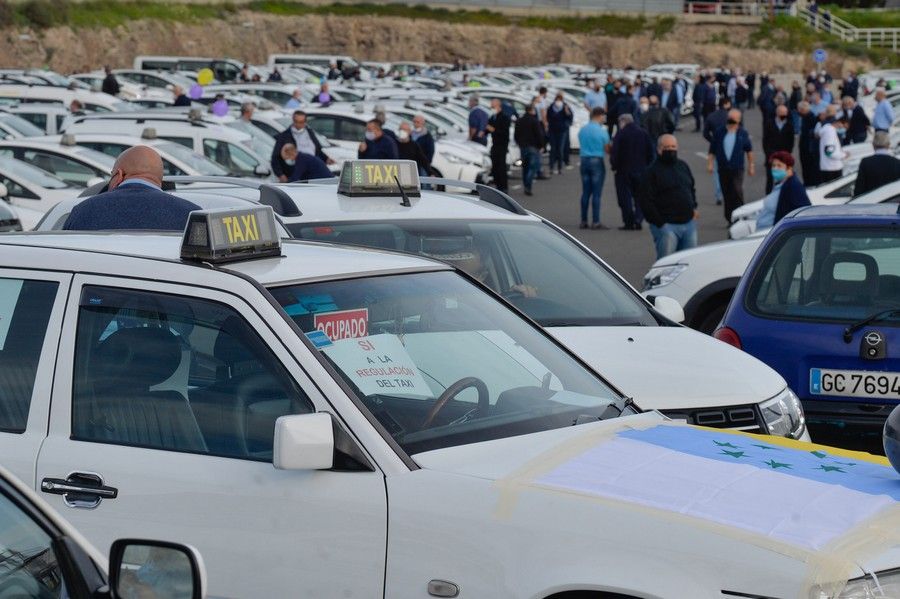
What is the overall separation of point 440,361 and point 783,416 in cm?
244

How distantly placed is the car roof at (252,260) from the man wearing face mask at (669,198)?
34.4 ft

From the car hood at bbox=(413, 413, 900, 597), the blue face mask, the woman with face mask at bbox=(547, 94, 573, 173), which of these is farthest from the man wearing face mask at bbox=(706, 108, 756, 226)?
the car hood at bbox=(413, 413, 900, 597)

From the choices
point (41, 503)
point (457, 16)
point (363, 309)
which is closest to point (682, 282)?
point (363, 309)

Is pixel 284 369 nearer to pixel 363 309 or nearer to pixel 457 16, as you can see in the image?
pixel 363 309

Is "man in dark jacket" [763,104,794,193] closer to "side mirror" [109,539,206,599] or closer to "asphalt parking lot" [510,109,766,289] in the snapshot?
"asphalt parking lot" [510,109,766,289]

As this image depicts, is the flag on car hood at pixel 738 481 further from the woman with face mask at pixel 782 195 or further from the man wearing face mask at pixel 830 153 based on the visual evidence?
the man wearing face mask at pixel 830 153

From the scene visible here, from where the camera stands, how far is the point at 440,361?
4.62 metres

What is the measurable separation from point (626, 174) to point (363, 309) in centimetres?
1604

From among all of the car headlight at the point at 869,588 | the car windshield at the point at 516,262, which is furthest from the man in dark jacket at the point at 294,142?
the car headlight at the point at 869,588

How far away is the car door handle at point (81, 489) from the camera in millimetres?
4223

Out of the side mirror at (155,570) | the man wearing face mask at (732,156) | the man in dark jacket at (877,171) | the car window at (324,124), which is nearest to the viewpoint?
the side mirror at (155,570)

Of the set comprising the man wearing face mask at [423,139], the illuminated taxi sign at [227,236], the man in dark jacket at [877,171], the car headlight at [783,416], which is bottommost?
the man wearing face mask at [423,139]

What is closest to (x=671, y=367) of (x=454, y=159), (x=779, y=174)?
(x=779, y=174)

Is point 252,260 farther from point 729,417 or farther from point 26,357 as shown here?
point 729,417
